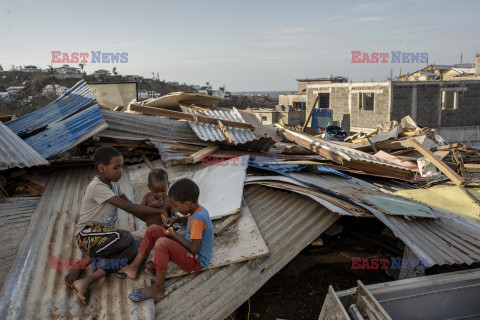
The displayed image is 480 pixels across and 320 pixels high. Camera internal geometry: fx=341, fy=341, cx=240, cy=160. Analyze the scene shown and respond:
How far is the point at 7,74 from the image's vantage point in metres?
46.8

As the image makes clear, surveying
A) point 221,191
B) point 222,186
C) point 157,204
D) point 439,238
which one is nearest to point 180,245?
point 157,204

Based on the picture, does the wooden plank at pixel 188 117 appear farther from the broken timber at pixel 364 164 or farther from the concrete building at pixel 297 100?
the concrete building at pixel 297 100

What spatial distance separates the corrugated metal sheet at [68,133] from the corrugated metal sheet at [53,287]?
1.56 m

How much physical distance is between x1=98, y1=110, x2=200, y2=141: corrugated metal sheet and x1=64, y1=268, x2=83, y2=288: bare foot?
3.25 m

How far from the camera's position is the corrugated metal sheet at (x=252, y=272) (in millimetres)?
2955

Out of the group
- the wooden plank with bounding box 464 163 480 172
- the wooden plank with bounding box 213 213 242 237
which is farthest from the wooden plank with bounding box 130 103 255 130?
the wooden plank with bounding box 464 163 480 172

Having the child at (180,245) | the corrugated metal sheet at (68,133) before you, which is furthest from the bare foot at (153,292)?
the corrugated metal sheet at (68,133)

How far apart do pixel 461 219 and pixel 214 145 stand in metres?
4.02

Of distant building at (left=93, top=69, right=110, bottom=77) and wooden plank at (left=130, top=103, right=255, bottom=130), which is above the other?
distant building at (left=93, top=69, right=110, bottom=77)

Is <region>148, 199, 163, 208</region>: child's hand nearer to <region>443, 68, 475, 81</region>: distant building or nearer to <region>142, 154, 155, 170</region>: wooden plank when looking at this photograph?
<region>142, 154, 155, 170</region>: wooden plank

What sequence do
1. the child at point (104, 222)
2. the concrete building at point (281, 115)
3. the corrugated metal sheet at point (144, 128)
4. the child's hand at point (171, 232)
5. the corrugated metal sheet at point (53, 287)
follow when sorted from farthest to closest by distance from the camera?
the concrete building at point (281, 115), the corrugated metal sheet at point (144, 128), the child at point (104, 222), the child's hand at point (171, 232), the corrugated metal sheet at point (53, 287)

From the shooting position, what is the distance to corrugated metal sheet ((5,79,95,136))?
22.5 feet

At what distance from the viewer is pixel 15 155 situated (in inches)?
187

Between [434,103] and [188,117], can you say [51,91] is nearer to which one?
[434,103]
